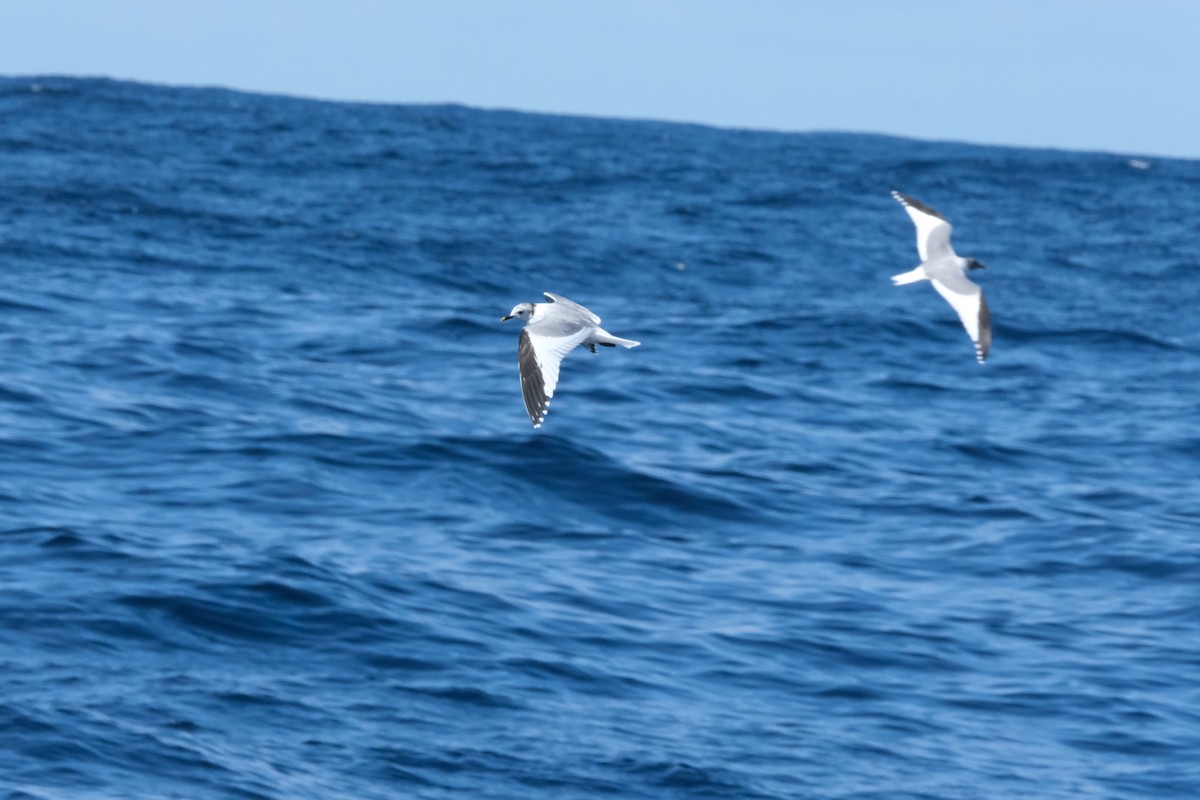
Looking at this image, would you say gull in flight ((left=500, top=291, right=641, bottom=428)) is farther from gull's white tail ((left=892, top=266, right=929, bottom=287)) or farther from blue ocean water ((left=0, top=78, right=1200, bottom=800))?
blue ocean water ((left=0, top=78, right=1200, bottom=800))

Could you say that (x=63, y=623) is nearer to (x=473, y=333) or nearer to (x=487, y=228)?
(x=473, y=333)

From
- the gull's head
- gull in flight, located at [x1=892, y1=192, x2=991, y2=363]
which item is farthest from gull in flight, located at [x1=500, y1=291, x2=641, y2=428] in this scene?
gull in flight, located at [x1=892, y1=192, x2=991, y2=363]

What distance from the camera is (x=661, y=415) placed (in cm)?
1952

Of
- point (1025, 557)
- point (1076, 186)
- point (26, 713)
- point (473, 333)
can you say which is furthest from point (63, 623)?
point (1076, 186)

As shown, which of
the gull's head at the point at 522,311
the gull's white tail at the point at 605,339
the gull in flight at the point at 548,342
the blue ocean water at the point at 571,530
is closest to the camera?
the gull in flight at the point at 548,342

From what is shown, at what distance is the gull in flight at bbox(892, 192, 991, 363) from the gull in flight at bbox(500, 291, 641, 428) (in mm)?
2187

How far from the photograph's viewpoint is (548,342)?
9.40m

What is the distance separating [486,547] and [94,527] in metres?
3.34

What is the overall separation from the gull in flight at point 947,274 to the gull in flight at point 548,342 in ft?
7.17

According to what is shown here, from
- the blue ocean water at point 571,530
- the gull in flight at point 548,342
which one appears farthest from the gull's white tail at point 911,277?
the blue ocean water at point 571,530

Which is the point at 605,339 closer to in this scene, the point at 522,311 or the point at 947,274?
the point at 522,311

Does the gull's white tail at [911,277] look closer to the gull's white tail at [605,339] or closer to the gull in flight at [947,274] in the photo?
the gull in flight at [947,274]

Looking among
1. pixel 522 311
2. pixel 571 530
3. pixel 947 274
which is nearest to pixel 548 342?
pixel 522 311

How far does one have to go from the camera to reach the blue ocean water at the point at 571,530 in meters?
11.3
